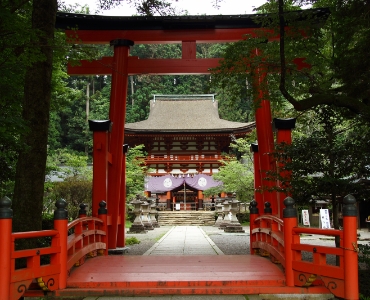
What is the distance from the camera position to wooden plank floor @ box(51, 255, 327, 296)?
4.43m

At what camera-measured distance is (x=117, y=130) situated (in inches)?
355

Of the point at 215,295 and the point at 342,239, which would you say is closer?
the point at 342,239

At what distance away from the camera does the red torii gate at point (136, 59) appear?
882cm

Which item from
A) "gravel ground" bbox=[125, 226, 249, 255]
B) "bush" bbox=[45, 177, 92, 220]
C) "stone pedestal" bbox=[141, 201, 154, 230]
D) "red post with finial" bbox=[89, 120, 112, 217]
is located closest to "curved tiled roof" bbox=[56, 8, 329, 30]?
"red post with finial" bbox=[89, 120, 112, 217]

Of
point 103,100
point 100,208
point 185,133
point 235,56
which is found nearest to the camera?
point 235,56

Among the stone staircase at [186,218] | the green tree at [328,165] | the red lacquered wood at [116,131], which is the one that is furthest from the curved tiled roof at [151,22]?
the stone staircase at [186,218]

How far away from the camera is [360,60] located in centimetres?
579

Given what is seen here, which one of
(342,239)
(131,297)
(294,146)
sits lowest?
(131,297)

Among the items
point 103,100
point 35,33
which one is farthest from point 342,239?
point 103,100


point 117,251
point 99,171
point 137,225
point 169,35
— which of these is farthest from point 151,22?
point 137,225

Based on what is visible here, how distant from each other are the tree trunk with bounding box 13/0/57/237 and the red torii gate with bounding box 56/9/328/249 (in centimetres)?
291

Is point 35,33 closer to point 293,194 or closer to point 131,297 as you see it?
point 131,297

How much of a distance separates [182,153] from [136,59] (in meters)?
22.7

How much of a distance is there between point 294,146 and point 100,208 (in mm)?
3529
